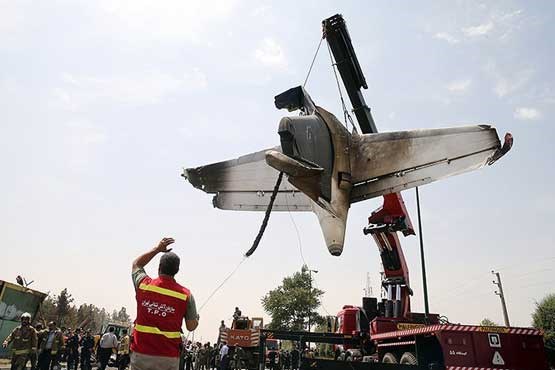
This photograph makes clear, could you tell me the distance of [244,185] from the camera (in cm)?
830

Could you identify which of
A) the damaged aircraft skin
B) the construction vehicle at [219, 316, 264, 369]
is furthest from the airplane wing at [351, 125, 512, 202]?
the construction vehicle at [219, 316, 264, 369]

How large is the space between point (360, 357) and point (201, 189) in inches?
273

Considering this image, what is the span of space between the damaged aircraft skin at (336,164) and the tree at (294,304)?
52768mm

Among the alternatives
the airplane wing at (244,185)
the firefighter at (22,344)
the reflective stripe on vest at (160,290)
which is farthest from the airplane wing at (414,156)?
the firefighter at (22,344)

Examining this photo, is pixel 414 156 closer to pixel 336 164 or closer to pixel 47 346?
pixel 336 164

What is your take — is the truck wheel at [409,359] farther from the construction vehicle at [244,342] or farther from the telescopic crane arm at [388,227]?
the construction vehicle at [244,342]

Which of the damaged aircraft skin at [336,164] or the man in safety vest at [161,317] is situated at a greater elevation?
the damaged aircraft skin at [336,164]

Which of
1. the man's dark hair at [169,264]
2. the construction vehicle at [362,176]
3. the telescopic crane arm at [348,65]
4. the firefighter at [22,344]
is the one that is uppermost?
the telescopic crane arm at [348,65]

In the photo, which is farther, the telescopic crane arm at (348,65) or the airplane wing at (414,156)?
the telescopic crane arm at (348,65)

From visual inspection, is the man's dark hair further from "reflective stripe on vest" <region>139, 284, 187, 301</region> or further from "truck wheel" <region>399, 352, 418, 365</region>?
"truck wheel" <region>399, 352, 418, 365</region>

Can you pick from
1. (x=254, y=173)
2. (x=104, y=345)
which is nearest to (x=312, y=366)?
(x=254, y=173)

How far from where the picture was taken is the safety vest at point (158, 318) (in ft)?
10.4

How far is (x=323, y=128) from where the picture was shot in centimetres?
700

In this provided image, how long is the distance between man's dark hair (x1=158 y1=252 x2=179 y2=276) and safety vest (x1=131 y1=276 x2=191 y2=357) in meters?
0.10
